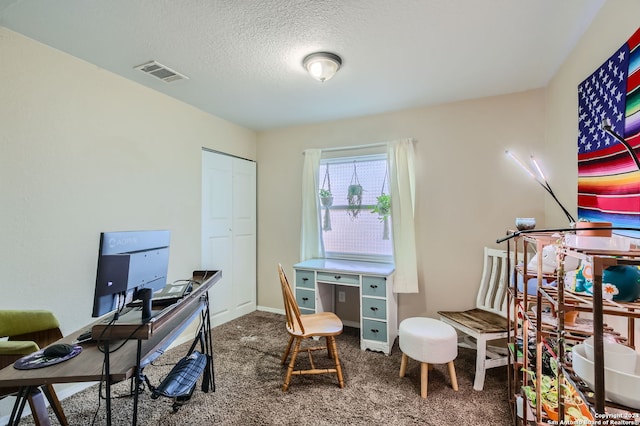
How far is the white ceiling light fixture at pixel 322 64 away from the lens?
2043 mm

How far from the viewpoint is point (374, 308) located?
108 inches

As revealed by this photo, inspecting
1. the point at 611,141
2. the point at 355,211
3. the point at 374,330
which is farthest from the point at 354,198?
the point at 611,141

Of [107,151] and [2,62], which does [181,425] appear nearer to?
[107,151]

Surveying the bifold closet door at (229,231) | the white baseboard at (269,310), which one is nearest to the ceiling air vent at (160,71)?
the bifold closet door at (229,231)

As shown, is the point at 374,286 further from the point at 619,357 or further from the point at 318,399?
the point at 619,357

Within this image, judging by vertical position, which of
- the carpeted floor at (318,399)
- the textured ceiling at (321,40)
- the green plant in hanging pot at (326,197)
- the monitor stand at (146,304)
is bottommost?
the carpeted floor at (318,399)

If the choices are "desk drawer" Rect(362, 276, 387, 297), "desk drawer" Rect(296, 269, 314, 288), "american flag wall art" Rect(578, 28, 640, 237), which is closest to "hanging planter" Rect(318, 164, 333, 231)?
"desk drawer" Rect(296, 269, 314, 288)

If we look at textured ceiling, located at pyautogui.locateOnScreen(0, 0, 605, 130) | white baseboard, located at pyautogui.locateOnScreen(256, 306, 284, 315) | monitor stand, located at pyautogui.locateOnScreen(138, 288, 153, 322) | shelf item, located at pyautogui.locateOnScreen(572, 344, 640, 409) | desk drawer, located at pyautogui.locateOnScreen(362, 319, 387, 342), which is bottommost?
white baseboard, located at pyautogui.locateOnScreen(256, 306, 284, 315)

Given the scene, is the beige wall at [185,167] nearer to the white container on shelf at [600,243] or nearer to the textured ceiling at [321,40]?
the textured ceiling at [321,40]

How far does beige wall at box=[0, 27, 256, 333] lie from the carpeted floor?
2.54 feet

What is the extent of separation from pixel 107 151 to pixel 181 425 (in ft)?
6.74

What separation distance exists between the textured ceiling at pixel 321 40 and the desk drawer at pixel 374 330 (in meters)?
2.17

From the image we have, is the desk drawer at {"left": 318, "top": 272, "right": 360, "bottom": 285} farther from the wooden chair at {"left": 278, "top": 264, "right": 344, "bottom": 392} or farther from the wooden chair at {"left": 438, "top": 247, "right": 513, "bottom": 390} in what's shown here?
the wooden chair at {"left": 438, "top": 247, "right": 513, "bottom": 390}

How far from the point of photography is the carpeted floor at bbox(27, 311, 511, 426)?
182cm
